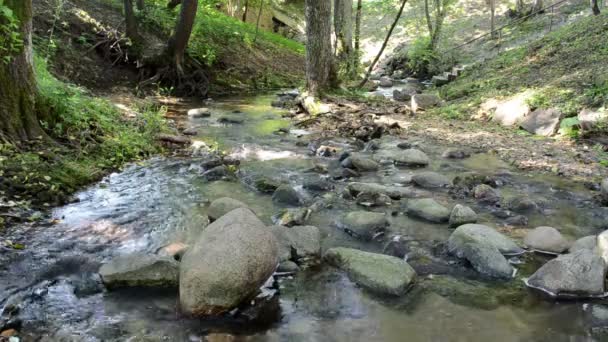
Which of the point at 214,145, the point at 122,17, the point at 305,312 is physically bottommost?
the point at 305,312

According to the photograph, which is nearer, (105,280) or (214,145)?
(105,280)

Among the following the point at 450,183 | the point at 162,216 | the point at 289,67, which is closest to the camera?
the point at 162,216

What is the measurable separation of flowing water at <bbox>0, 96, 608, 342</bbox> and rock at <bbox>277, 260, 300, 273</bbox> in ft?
0.37

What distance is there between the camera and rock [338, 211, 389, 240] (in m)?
5.13

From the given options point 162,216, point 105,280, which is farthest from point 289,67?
point 105,280

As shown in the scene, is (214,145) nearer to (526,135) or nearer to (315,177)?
(315,177)

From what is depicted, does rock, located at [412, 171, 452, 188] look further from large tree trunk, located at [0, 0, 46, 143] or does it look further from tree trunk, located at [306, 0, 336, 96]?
tree trunk, located at [306, 0, 336, 96]

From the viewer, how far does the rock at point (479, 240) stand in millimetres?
4590

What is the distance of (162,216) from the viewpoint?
539 centimetres

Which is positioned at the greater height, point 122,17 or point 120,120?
point 122,17

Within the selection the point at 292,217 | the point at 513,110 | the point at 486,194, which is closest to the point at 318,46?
the point at 513,110

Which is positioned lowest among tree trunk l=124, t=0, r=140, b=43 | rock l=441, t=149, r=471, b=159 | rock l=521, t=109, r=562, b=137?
rock l=441, t=149, r=471, b=159

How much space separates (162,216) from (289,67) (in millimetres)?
15883

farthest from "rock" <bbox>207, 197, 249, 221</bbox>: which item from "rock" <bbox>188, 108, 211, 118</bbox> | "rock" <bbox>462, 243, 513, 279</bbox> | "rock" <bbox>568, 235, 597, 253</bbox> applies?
"rock" <bbox>188, 108, 211, 118</bbox>
